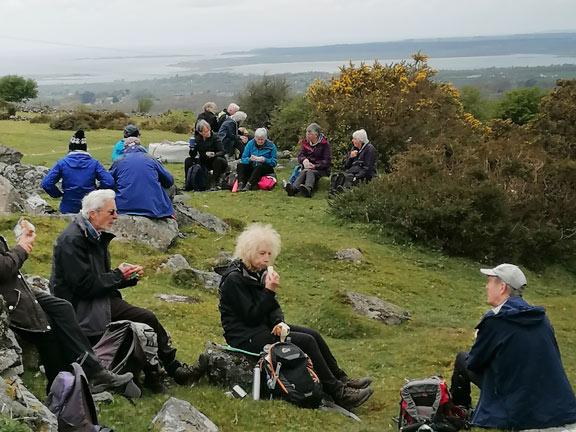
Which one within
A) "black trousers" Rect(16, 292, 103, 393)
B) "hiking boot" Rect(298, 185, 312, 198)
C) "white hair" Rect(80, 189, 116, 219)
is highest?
"white hair" Rect(80, 189, 116, 219)

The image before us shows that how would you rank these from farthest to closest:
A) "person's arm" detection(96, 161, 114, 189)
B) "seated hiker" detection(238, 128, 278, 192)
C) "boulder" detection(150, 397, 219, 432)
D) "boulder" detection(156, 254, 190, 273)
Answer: "seated hiker" detection(238, 128, 278, 192) → "person's arm" detection(96, 161, 114, 189) → "boulder" detection(156, 254, 190, 273) → "boulder" detection(150, 397, 219, 432)

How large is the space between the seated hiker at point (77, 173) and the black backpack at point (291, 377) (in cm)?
706

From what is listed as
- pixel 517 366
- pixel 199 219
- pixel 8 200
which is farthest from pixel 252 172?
pixel 517 366

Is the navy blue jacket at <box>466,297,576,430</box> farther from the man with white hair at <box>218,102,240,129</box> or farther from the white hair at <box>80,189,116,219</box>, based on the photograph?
the man with white hair at <box>218,102,240,129</box>

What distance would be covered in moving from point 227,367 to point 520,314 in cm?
302

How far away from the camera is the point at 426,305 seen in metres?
13.2

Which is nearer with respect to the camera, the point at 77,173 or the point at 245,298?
the point at 245,298

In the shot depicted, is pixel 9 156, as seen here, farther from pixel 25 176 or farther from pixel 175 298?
pixel 175 298

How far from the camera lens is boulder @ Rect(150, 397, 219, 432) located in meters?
5.77

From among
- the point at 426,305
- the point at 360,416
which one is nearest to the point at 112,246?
the point at 426,305

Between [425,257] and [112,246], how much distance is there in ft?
24.2

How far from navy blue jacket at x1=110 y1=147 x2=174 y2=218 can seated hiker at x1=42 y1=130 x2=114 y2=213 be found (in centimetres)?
31

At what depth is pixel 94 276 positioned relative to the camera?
6.91 metres

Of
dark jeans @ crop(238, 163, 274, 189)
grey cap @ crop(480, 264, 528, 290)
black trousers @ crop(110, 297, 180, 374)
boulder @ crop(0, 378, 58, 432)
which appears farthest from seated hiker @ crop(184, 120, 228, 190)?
boulder @ crop(0, 378, 58, 432)
